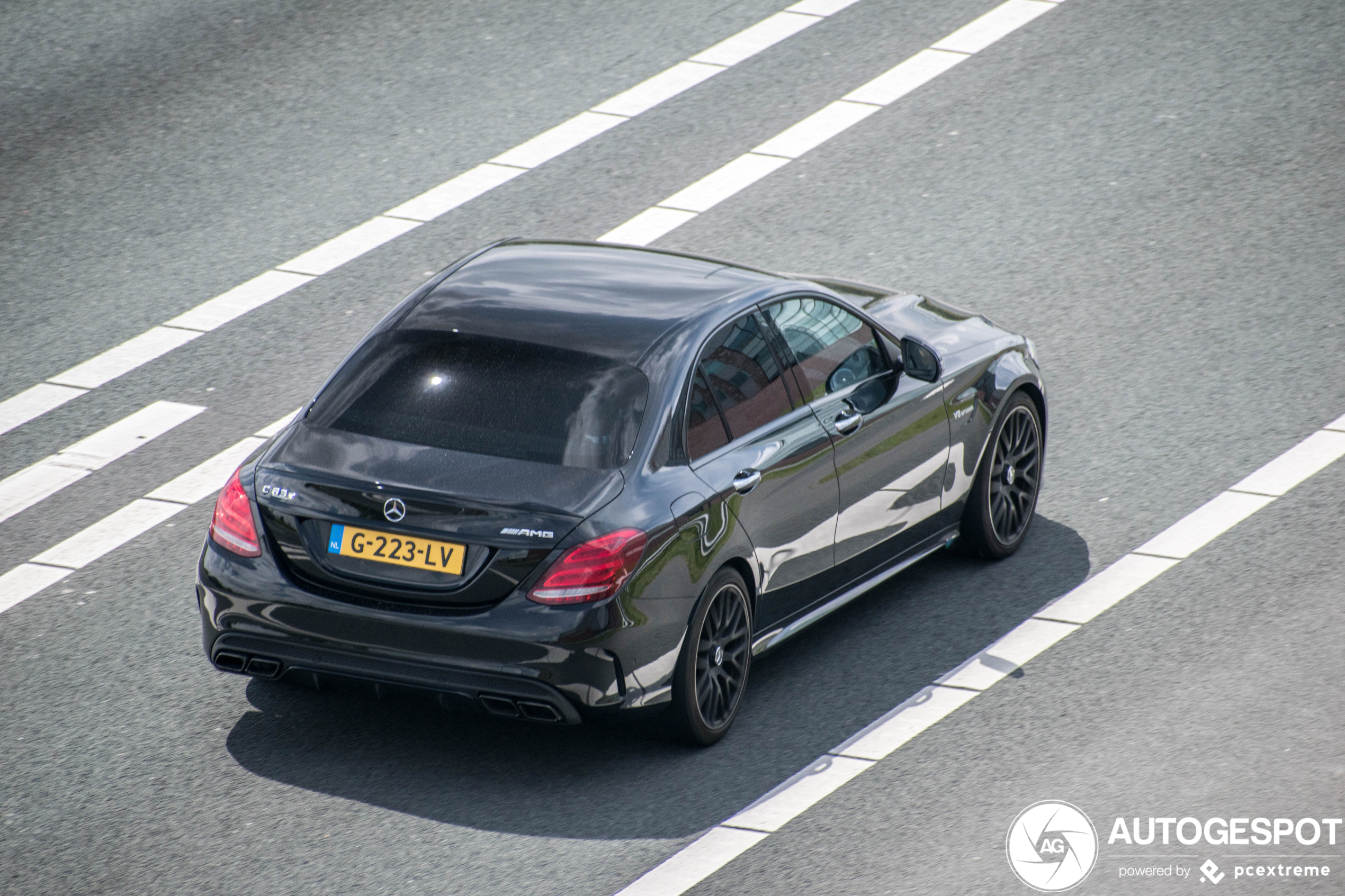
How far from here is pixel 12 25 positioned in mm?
14734

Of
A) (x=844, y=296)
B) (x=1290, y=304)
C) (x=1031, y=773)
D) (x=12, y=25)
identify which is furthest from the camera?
(x=12, y=25)

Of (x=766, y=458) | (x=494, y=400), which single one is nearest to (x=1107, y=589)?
(x=766, y=458)

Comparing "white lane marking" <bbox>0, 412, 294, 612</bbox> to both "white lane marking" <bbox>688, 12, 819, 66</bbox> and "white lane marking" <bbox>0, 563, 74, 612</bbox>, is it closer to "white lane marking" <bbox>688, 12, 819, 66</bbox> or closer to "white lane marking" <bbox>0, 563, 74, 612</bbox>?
"white lane marking" <bbox>0, 563, 74, 612</bbox>

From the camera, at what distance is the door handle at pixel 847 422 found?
24.4ft

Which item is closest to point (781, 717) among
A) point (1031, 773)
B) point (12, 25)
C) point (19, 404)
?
point (1031, 773)

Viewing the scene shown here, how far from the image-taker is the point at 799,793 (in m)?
6.52

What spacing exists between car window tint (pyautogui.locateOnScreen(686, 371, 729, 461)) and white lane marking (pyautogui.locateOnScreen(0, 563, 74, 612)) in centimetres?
306

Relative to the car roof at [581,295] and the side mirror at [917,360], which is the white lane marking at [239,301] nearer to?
the car roof at [581,295]

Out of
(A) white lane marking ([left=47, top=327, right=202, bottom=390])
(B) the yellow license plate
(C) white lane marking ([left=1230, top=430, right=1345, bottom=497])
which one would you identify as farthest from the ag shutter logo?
(A) white lane marking ([left=47, top=327, right=202, bottom=390])

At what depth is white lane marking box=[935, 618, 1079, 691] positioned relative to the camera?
24.3 ft

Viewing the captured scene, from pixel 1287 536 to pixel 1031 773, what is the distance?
8.63 ft

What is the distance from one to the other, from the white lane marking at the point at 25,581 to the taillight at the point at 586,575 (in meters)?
2.81

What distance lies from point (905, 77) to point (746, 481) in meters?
7.90

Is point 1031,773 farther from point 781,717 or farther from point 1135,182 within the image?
point 1135,182
